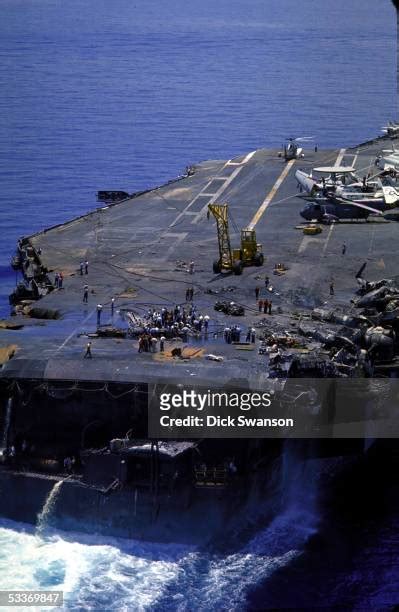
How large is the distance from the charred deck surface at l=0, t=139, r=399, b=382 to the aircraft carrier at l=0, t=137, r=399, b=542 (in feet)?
0.61

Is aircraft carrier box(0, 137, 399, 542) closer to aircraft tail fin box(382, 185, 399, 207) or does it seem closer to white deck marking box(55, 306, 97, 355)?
white deck marking box(55, 306, 97, 355)

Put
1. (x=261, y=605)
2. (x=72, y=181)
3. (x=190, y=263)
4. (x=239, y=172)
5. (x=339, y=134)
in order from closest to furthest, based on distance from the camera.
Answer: (x=261, y=605) < (x=190, y=263) < (x=239, y=172) < (x=72, y=181) < (x=339, y=134)

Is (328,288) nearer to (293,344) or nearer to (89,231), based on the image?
(293,344)

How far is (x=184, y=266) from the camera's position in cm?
9019

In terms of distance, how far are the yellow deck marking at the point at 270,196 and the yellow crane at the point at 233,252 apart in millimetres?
11930

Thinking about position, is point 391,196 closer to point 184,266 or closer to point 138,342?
point 184,266

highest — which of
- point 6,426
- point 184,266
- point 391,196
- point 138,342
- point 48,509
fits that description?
point 391,196

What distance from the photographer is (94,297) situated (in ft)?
269

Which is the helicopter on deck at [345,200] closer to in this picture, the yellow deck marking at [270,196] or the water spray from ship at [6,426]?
the yellow deck marking at [270,196]

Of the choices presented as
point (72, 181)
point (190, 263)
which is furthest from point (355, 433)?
point (72, 181)

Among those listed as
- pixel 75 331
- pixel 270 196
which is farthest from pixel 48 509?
pixel 270 196

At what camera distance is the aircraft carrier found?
61000 mm

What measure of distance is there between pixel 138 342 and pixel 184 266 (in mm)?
19862

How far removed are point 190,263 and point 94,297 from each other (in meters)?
10.8
